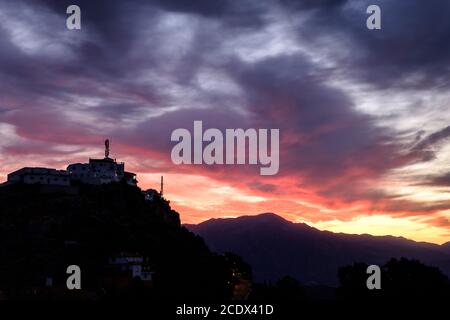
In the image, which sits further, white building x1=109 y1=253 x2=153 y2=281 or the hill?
white building x1=109 y1=253 x2=153 y2=281

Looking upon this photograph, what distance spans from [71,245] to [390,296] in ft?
282

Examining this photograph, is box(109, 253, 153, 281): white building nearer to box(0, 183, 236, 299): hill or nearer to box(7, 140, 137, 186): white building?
box(0, 183, 236, 299): hill

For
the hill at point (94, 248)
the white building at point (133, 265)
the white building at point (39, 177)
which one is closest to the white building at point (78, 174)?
the white building at point (39, 177)

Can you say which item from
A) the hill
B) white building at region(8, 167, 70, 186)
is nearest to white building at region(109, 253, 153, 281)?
the hill

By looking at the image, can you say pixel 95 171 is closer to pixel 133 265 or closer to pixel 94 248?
pixel 94 248

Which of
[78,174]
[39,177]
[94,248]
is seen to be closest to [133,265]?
[94,248]

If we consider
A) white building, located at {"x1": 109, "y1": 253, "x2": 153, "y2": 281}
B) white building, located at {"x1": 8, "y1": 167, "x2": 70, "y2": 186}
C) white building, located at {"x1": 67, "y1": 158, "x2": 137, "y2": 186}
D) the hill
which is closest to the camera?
the hill

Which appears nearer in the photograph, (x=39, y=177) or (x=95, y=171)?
(x=39, y=177)

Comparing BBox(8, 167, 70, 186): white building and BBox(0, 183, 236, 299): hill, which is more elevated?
BBox(8, 167, 70, 186): white building

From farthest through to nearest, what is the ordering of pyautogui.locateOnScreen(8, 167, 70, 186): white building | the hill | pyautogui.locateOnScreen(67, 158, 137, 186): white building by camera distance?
1. pyautogui.locateOnScreen(67, 158, 137, 186): white building
2. pyautogui.locateOnScreen(8, 167, 70, 186): white building
3. the hill

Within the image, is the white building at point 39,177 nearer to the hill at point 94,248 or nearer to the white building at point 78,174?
the white building at point 78,174
